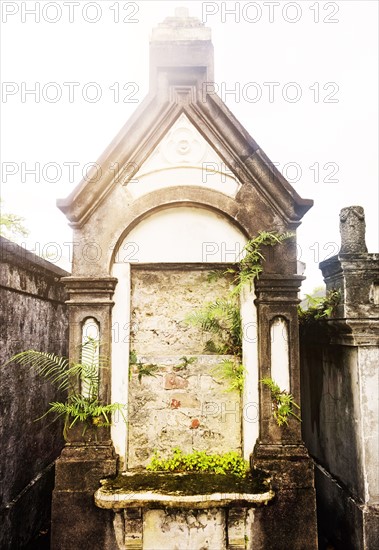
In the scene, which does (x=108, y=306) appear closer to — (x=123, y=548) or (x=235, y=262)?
(x=235, y=262)

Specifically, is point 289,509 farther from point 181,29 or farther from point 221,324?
point 181,29

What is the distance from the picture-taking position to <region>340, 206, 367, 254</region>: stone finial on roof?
4352 mm

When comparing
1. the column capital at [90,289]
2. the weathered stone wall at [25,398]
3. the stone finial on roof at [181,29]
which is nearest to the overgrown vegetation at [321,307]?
the column capital at [90,289]

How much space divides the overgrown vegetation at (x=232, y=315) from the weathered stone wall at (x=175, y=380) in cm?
9

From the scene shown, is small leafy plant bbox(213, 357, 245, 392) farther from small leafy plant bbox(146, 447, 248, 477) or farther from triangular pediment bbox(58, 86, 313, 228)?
triangular pediment bbox(58, 86, 313, 228)

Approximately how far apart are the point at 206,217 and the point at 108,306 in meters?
1.49

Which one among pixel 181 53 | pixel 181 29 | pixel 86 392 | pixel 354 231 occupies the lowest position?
pixel 86 392

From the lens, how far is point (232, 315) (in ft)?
14.6

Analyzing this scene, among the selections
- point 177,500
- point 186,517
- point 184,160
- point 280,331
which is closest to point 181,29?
point 184,160

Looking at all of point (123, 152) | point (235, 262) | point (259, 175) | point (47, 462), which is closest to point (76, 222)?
point (123, 152)

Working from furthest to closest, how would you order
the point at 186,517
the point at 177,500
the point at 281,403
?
the point at 281,403 < the point at 186,517 < the point at 177,500

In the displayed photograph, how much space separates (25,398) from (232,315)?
108 inches

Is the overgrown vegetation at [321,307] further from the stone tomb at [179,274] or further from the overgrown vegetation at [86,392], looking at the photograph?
the overgrown vegetation at [86,392]

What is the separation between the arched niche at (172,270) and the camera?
4.15 metres
